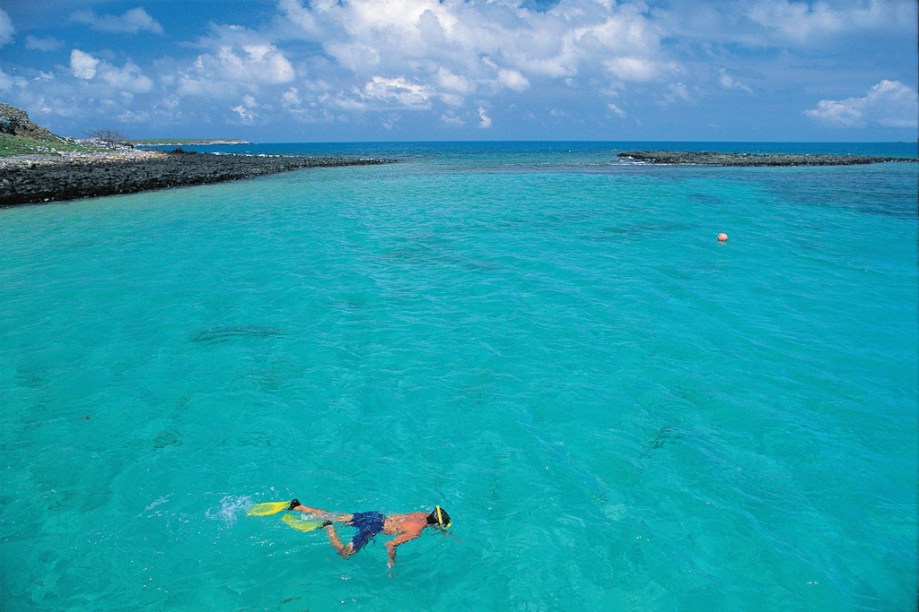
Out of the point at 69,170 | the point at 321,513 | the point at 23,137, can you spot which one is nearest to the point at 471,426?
the point at 321,513

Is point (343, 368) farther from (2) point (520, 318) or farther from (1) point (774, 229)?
(1) point (774, 229)

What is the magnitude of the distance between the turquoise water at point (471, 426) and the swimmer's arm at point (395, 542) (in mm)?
132

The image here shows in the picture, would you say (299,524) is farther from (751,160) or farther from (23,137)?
(751,160)

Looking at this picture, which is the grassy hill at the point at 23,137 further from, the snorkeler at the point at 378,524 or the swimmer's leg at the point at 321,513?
the snorkeler at the point at 378,524

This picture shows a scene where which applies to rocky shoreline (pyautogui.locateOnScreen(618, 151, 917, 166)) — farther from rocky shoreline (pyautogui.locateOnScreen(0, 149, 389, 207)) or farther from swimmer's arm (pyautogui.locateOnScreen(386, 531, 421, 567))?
swimmer's arm (pyautogui.locateOnScreen(386, 531, 421, 567))

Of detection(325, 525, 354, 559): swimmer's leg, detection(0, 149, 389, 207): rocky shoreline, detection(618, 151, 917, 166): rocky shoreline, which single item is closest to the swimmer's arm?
detection(325, 525, 354, 559): swimmer's leg

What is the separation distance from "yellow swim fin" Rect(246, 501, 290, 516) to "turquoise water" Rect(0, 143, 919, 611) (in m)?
0.20

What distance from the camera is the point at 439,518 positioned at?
753 cm

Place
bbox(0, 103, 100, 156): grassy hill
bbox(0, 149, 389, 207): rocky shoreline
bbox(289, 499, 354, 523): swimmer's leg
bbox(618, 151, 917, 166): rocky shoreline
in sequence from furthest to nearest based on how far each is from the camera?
bbox(618, 151, 917, 166): rocky shoreline < bbox(0, 103, 100, 156): grassy hill < bbox(0, 149, 389, 207): rocky shoreline < bbox(289, 499, 354, 523): swimmer's leg

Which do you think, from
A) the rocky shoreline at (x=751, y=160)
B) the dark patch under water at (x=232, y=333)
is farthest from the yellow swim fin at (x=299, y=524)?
the rocky shoreline at (x=751, y=160)

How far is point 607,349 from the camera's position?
13.4m

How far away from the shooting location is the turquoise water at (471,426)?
6.98 meters

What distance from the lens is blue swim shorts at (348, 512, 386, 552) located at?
7391mm

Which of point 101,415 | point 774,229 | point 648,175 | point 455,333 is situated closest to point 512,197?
point 774,229
